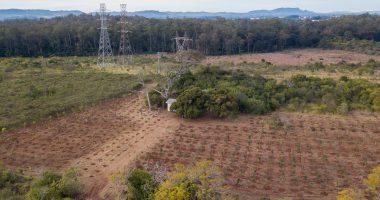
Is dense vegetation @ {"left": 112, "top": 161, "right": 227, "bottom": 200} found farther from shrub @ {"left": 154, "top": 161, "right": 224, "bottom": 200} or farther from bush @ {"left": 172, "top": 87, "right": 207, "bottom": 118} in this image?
bush @ {"left": 172, "top": 87, "right": 207, "bottom": 118}

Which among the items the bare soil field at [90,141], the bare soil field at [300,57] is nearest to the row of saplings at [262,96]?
the bare soil field at [90,141]

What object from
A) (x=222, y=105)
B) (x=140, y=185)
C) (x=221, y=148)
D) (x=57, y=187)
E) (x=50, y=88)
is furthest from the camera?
(x=50, y=88)

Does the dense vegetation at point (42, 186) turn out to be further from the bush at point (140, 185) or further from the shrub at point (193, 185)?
the shrub at point (193, 185)

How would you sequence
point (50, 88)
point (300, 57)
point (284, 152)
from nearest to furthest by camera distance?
1. point (284, 152)
2. point (50, 88)
3. point (300, 57)

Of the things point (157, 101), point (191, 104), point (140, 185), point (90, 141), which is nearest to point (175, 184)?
point (140, 185)

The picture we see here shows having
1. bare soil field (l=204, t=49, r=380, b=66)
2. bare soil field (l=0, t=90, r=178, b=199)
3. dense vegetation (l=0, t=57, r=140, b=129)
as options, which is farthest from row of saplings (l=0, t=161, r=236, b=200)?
bare soil field (l=204, t=49, r=380, b=66)

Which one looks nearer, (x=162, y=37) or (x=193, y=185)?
(x=193, y=185)

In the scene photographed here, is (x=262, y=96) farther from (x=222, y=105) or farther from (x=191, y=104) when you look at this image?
(x=191, y=104)

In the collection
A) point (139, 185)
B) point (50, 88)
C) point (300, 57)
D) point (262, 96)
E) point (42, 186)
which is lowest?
point (42, 186)
